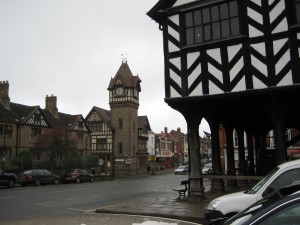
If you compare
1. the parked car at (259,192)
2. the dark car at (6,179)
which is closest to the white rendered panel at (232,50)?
the parked car at (259,192)

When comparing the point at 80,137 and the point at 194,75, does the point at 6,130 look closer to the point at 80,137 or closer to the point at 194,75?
the point at 80,137

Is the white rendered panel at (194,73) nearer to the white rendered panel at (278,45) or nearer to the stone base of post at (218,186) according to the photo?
the white rendered panel at (278,45)

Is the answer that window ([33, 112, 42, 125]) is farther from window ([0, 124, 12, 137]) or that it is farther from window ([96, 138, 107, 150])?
window ([96, 138, 107, 150])

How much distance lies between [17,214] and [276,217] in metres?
12.4

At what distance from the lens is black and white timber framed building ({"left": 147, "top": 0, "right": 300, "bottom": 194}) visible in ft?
44.6

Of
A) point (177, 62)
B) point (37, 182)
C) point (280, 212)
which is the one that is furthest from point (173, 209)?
point (37, 182)

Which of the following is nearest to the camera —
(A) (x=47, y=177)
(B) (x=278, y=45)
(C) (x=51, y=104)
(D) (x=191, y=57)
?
(B) (x=278, y=45)

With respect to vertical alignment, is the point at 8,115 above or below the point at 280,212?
above

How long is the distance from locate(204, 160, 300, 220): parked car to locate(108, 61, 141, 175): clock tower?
176 ft

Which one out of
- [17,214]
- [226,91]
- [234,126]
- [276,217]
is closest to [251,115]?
[234,126]

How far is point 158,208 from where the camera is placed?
13.6 m

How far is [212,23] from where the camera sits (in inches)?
599

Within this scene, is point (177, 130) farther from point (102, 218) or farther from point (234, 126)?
point (102, 218)

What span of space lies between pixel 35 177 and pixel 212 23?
2397cm
